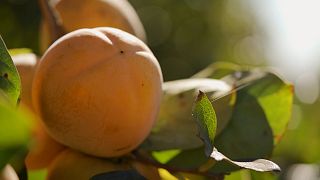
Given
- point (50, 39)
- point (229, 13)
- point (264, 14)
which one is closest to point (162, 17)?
point (229, 13)

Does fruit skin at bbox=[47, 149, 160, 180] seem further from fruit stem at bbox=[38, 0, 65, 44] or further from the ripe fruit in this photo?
fruit stem at bbox=[38, 0, 65, 44]

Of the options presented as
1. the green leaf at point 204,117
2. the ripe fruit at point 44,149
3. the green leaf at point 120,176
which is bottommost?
the ripe fruit at point 44,149

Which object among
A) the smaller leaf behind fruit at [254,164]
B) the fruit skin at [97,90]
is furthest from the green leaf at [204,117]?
the fruit skin at [97,90]

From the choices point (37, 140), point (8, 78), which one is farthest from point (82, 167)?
point (8, 78)

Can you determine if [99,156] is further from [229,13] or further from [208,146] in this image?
[229,13]

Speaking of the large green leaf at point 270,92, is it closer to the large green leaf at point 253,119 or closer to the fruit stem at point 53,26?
the large green leaf at point 253,119

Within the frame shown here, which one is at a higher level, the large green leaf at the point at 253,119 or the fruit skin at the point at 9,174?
the fruit skin at the point at 9,174

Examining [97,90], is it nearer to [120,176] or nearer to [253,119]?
[120,176]

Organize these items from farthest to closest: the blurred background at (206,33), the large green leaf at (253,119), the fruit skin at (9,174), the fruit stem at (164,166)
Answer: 1. the blurred background at (206,33)
2. the large green leaf at (253,119)
3. the fruit stem at (164,166)
4. the fruit skin at (9,174)

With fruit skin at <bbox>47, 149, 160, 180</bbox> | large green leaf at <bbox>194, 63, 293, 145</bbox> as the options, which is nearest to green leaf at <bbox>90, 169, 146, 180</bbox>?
fruit skin at <bbox>47, 149, 160, 180</bbox>
